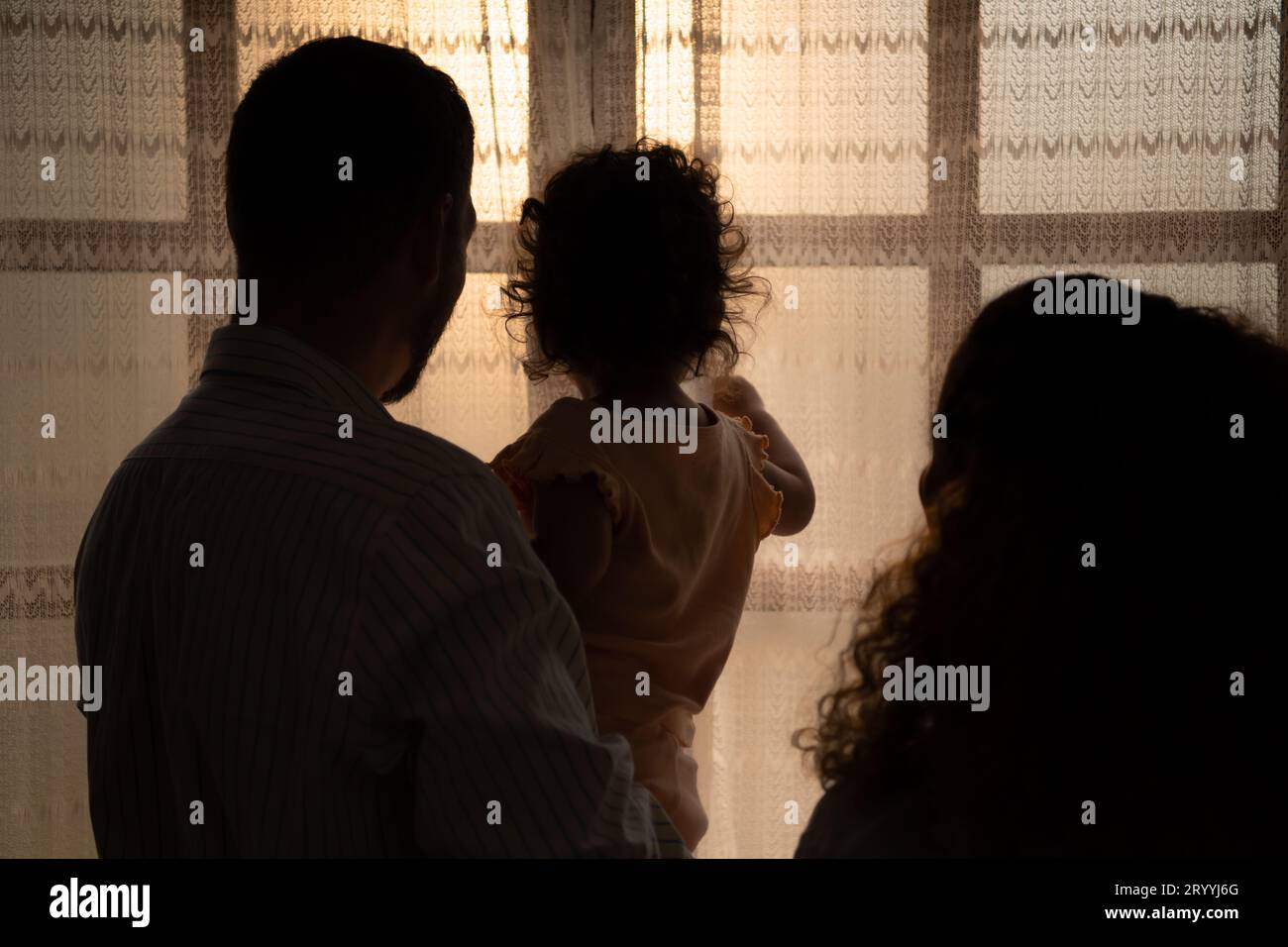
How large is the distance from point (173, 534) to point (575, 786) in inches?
12.6

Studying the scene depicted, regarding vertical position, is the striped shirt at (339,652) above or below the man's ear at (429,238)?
below

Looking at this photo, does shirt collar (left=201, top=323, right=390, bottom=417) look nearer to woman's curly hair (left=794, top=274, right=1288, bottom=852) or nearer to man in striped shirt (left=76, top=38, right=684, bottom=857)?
man in striped shirt (left=76, top=38, right=684, bottom=857)

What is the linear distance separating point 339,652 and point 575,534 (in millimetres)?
500

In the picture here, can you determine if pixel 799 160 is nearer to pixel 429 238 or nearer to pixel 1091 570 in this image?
pixel 429 238

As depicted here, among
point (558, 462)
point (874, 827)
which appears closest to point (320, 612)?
point (874, 827)

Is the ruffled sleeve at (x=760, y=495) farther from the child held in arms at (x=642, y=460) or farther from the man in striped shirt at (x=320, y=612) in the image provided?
the man in striped shirt at (x=320, y=612)

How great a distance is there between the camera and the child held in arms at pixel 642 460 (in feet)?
3.87

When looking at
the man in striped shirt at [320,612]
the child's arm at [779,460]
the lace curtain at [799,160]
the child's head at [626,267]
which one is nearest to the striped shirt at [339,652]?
the man in striped shirt at [320,612]

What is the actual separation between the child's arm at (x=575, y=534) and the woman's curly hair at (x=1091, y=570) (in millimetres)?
443

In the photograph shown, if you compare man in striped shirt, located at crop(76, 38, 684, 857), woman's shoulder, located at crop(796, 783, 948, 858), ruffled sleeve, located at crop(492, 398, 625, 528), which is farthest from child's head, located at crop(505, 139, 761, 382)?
woman's shoulder, located at crop(796, 783, 948, 858)

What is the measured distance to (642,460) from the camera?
122 centimetres

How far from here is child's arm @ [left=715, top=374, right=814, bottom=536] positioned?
4.80 ft
